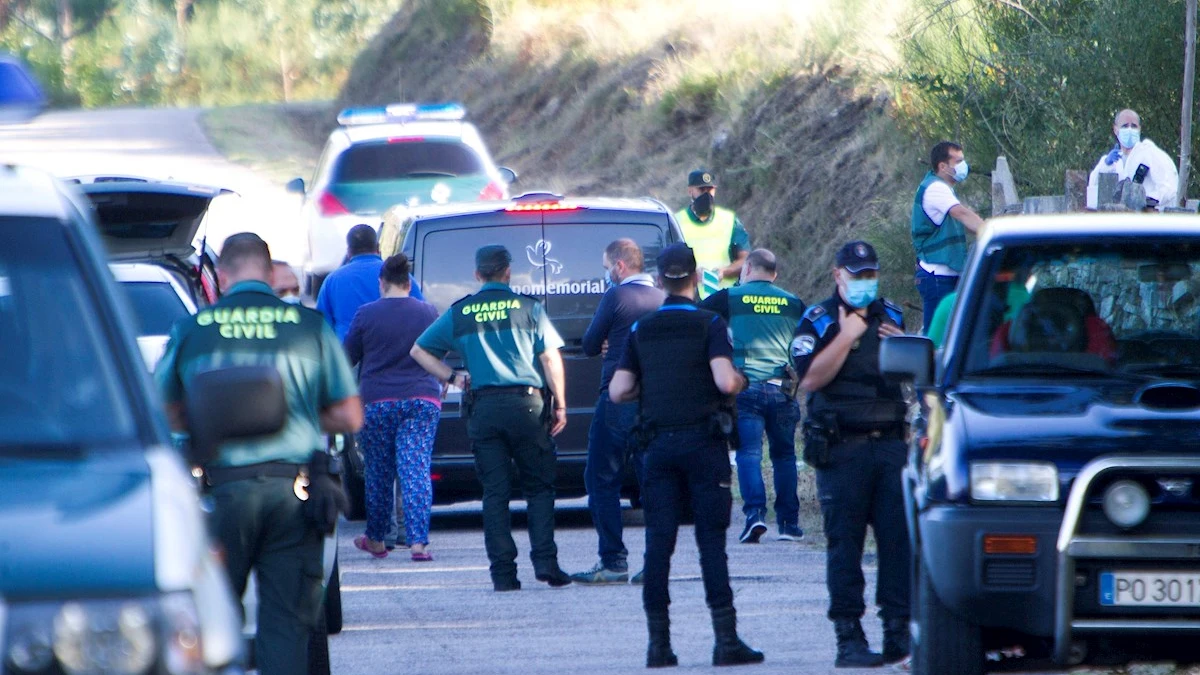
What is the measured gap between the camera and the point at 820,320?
873 cm

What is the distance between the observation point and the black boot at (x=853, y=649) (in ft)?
27.7

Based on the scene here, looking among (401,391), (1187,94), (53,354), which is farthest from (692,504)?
(1187,94)

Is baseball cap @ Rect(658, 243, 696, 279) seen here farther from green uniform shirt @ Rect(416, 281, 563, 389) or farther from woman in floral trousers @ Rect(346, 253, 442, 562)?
woman in floral trousers @ Rect(346, 253, 442, 562)

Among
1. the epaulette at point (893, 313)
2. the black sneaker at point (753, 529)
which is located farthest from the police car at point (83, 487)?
the black sneaker at point (753, 529)

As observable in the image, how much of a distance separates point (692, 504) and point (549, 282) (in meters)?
3.97

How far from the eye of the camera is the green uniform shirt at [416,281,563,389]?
11062 mm

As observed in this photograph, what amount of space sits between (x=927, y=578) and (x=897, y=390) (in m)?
1.91

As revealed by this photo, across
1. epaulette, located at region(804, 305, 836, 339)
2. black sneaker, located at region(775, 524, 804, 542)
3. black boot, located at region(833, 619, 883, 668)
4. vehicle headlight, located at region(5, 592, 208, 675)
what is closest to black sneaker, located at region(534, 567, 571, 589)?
black sneaker, located at region(775, 524, 804, 542)

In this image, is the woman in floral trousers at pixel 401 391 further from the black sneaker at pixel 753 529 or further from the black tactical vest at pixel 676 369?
the black tactical vest at pixel 676 369

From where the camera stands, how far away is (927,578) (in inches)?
270

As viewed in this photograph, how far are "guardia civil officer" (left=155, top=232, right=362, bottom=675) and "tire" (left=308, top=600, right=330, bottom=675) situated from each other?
0.70m

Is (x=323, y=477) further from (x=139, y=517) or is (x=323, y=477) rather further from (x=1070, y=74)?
(x=1070, y=74)

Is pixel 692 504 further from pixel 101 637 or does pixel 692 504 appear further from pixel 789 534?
pixel 101 637

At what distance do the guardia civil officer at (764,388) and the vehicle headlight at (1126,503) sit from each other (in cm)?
608
